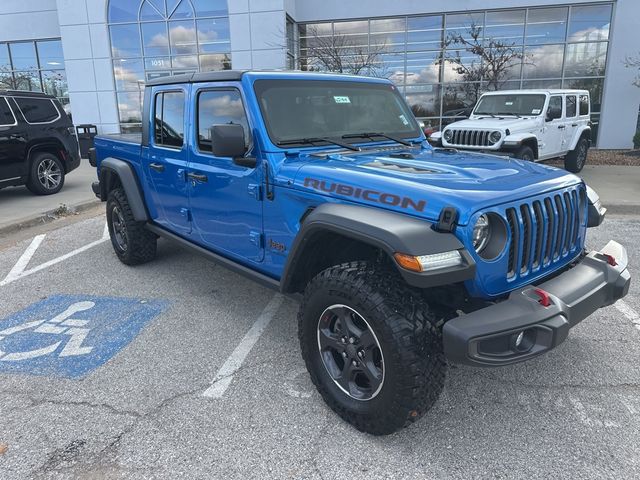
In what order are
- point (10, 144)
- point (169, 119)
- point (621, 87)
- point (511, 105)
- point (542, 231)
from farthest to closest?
point (621, 87), point (511, 105), point (10, 144), point (169, 119), point (542, 231)

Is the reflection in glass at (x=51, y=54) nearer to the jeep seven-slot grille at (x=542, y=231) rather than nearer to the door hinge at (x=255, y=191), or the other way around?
the door hinge at (x=255, y=191)

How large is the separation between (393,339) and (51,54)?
72.4 ft

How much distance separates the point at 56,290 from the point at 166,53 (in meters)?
15.0

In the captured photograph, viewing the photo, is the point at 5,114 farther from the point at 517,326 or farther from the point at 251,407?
the point at 517,326

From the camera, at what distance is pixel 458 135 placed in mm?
10234

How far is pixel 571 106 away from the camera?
37.6 feet

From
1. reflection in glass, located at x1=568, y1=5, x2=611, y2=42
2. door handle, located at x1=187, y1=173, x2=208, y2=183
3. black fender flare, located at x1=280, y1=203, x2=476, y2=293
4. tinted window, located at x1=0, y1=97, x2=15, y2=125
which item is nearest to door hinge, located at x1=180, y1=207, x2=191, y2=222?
door handle, located at x1=187, y1=173, x2=208, y2=183

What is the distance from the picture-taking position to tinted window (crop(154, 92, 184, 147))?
13.5ft

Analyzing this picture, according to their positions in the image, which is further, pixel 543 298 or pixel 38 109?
pixel 38 109

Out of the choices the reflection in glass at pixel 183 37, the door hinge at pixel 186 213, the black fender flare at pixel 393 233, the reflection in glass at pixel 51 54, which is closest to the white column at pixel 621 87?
the reflection in glass at pixel 183 37

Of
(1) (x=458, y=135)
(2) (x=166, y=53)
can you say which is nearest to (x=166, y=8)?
(2) (x=166, y=53)

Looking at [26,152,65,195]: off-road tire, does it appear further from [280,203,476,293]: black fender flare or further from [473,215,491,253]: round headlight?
[473,215,491,253]: round headlight

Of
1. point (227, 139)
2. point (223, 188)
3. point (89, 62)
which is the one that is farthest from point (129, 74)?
point (227, 139)

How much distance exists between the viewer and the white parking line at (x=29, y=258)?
5.25m
